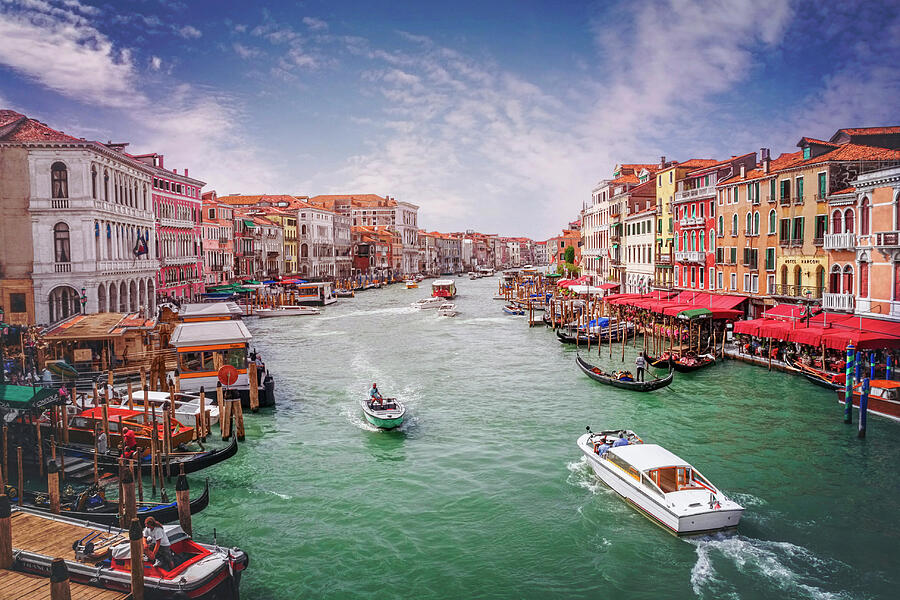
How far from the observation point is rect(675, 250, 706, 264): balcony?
35.6 meters

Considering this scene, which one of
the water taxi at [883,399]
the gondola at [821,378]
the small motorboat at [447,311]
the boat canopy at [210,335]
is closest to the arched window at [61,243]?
the boat canopy at [210,335]

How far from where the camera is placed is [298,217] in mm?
81562

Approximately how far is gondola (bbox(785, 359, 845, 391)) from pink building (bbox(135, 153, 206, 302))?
3643 cm

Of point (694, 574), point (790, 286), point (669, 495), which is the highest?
point (790, 286)

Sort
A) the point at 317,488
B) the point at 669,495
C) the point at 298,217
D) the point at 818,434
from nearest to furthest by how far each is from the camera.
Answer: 1. the point at 669,495
2. the point at 317,488
3. the point at 818,434
4. the point at 298,217

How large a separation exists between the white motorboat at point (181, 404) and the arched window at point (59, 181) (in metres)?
Answer: 13.7

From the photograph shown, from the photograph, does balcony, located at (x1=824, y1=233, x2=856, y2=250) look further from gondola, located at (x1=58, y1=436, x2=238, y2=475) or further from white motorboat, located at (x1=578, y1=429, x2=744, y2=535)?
gondola, located at (x1=58, y1=436, x2=238, y2=475)

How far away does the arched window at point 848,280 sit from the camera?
2436cm

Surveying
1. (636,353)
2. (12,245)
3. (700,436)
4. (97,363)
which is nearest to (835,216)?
(636,353)

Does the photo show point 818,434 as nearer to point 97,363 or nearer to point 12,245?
point 97,363

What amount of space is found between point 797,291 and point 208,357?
962 inches

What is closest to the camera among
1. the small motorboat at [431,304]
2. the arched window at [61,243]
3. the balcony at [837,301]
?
the balcony at [837,301]

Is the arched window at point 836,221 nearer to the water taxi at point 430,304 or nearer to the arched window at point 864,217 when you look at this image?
the arched window at point 864,217

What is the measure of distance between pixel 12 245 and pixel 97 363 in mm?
8676
